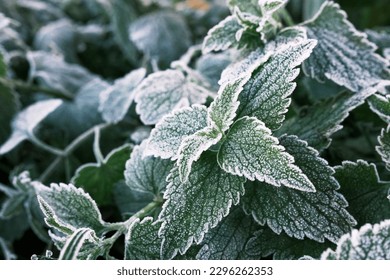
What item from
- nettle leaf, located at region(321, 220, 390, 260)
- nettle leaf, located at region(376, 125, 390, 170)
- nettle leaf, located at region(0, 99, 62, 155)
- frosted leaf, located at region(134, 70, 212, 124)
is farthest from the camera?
nettle leaf, located at region(0, 99, 62, 155)

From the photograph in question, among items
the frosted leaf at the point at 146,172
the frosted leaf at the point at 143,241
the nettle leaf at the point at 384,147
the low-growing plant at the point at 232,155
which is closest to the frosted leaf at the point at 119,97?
the low-growing plant at the point at 232,155

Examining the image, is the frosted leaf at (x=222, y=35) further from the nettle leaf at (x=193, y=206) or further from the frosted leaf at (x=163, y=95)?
the nettle leaf at (x=193, y=206)

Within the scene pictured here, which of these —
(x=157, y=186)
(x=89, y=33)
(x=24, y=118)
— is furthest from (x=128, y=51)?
(x=157, y=186)

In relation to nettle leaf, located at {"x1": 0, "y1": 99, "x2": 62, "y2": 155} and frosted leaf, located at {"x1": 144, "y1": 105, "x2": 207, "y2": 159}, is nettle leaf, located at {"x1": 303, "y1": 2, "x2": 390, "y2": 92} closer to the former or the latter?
frosted leaf, located at {"x1": 144, "y1": 105, "x2": 207, "y2": 159}

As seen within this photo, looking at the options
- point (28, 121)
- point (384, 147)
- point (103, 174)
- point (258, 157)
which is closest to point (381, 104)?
point (384, 147)

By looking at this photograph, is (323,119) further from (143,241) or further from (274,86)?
(143,241)

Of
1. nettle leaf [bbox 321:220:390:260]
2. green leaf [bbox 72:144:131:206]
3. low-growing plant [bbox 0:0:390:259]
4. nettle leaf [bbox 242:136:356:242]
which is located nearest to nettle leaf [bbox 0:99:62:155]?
low-growing plant [bbox 0:0:390:259]
